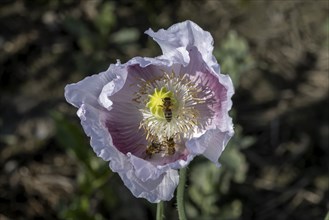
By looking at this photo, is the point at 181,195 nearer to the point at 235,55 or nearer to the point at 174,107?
the point at 174,107

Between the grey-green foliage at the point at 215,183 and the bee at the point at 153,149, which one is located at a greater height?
the bee at the point at 153,149

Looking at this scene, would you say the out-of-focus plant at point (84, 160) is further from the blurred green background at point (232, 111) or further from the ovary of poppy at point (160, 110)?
the ovary of poppy at point (160, 110)

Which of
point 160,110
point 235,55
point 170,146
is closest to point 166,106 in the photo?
point 160,110

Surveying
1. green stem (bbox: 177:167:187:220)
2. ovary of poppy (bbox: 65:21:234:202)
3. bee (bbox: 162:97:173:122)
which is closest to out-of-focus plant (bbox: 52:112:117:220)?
ovary of poppy (bbox: 65:21:234:202)

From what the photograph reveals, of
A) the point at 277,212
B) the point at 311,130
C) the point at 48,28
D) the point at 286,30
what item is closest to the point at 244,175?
the point at 277,212

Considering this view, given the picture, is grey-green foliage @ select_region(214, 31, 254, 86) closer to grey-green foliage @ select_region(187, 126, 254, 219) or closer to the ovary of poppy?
grey-green foliage @ select_region(187, 126, 254, 219)

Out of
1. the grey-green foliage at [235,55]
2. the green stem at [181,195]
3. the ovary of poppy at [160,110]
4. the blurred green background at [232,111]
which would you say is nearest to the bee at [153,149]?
the ovary of poppy at [160,110]

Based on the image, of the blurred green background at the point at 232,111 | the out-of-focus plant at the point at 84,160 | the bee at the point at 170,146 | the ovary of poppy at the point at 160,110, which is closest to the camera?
the ovary of poppy at the point at 160,110
